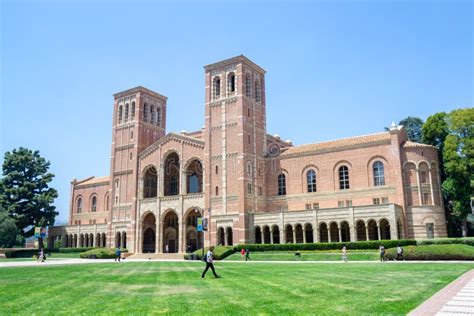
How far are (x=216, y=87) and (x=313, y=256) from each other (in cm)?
2832

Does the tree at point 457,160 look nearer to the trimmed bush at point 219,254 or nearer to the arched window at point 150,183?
the trimmed bush at point 219,254

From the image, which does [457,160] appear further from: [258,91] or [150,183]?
[150,183]

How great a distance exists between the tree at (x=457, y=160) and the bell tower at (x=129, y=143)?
4154 cm

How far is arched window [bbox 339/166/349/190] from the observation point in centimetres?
4981

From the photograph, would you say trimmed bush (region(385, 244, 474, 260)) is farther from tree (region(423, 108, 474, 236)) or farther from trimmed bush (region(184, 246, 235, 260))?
trimmed bush (region(184, 246, 235, 260))

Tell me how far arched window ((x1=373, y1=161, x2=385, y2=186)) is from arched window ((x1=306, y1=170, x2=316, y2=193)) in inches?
295

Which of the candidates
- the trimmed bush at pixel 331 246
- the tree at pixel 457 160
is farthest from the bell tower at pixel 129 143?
the tree at pixel 457 160

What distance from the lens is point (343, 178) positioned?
50.1m

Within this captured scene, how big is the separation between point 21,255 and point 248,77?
44.5m

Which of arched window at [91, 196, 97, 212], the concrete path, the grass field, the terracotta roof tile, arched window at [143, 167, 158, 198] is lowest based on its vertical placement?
the concrete path

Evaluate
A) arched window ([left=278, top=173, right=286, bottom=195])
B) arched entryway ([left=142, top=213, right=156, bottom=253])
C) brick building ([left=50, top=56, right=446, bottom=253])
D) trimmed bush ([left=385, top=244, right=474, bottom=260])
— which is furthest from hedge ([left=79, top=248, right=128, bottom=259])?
trimmed bush ([left=385, top=244, right=474, bottom=260])

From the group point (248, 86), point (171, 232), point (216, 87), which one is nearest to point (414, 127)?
point (248, 86)

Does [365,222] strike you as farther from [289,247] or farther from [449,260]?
[449,260]

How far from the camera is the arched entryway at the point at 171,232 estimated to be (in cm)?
6041
